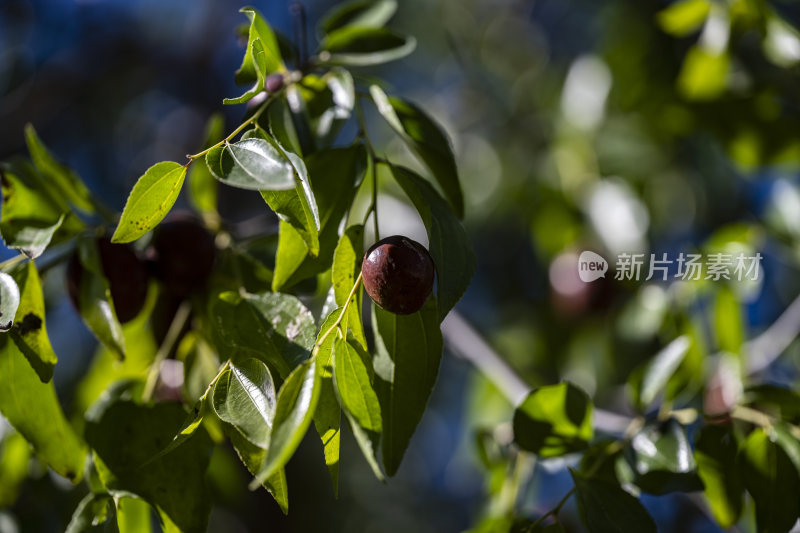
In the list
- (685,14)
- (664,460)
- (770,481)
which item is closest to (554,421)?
(664,460)

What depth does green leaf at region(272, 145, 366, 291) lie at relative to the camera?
0.72 m

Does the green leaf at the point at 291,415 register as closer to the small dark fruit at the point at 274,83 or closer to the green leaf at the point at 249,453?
the green leaf at the point at 249,453

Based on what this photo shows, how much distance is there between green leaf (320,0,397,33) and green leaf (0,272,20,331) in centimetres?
55

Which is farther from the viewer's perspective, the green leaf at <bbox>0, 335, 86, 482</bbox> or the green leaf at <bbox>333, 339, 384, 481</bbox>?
the green leaf at <bbox>0, 335, 86, 482</bbox>

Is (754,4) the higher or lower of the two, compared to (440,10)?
higher

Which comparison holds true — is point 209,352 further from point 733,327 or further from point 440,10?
point 440,10

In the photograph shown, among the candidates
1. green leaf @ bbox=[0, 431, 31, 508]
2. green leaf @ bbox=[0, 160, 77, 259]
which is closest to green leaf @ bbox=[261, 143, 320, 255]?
green leaf @ bbox=[0, 160, 77, 259]

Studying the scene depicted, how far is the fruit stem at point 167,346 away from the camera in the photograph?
A: 90 centimetres

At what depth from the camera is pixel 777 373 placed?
185 cm

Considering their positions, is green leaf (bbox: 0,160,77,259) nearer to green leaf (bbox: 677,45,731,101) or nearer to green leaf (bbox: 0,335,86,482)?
green leaf (bbox: 0,335,86,482)

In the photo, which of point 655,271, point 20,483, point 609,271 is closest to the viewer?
point 20,483

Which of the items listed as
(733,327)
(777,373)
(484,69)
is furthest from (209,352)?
(484,69)

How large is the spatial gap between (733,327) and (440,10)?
210 cm

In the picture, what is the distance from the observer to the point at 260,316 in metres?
0.74
